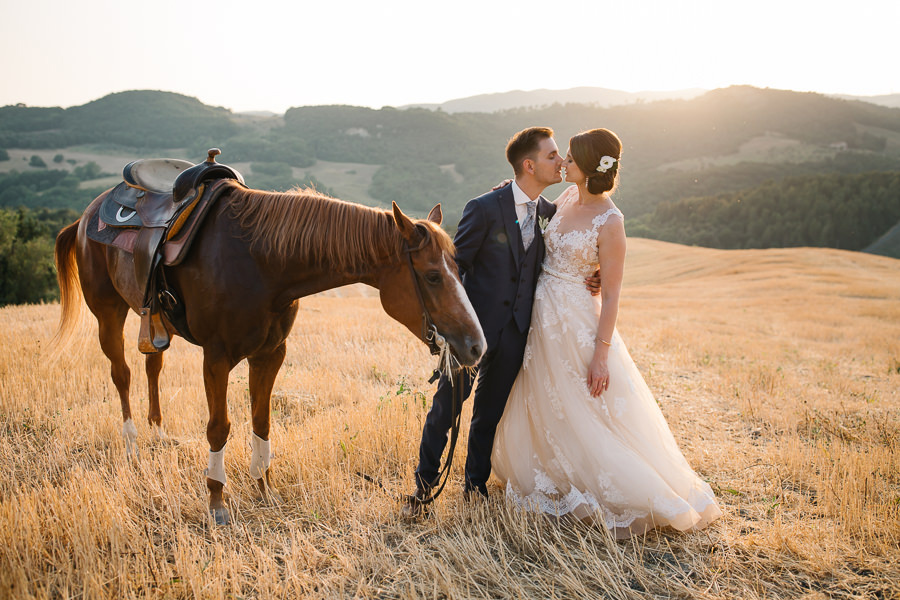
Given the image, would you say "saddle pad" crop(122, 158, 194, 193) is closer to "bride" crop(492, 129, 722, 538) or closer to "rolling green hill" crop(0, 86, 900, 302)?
"bride" crop(492, 129, 722, 538)

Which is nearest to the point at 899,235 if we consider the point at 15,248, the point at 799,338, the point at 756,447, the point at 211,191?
the point at 799,338

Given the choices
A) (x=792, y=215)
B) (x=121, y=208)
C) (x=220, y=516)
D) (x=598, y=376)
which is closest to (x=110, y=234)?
(x=121, y=208)

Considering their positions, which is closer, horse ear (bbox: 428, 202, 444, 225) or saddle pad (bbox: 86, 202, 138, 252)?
horse ear (bbox: 428, 202, 444, 225)

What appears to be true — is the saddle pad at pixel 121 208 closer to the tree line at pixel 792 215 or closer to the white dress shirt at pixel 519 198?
the white dress shirt at pixel 519 198

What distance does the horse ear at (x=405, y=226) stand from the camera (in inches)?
108

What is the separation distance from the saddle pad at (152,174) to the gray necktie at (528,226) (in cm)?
296

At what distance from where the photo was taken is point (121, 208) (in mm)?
3994

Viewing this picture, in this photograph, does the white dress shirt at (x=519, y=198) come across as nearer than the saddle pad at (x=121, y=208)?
Yes

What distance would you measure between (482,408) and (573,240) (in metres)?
1.36

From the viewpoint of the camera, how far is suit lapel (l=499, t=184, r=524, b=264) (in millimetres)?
3254

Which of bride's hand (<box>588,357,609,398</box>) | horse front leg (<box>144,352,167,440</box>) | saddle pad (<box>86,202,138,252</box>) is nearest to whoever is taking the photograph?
bride's hand (<box>588,357,609,398</box>)

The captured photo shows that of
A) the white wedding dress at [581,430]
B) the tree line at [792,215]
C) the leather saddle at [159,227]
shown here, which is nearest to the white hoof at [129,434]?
the leather saddle at [159,227]

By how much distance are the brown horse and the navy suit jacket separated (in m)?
0.26

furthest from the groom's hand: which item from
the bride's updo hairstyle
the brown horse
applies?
the brown horse
